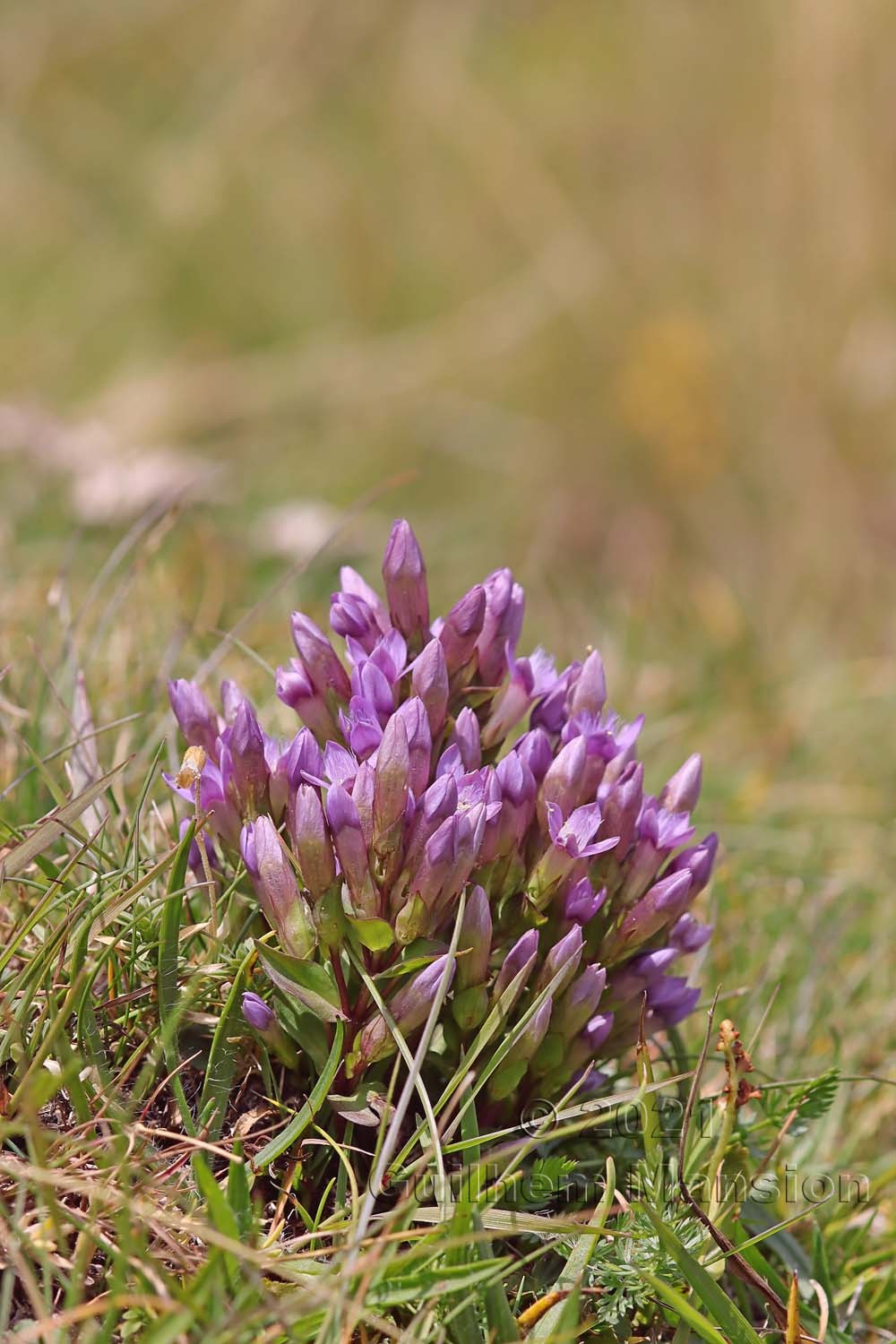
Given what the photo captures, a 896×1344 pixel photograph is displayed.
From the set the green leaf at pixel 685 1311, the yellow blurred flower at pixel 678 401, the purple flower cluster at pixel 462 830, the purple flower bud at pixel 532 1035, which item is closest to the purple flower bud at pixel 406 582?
the purple flower cluster at pixel 462 830

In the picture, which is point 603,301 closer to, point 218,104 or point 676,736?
point 218,104

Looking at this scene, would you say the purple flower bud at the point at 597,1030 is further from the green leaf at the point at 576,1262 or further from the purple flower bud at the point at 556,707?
the purple flower bud at the point at 556,707

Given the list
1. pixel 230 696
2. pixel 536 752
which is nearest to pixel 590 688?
pixel 536 752

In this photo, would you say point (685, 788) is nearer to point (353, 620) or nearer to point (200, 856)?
point (353, 620)

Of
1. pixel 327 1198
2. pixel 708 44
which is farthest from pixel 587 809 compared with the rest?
pixel 708 44

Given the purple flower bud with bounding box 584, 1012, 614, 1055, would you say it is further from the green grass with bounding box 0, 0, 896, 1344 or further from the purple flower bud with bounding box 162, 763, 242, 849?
the purple flower bud with bounding box 162, 763, 242, 849
